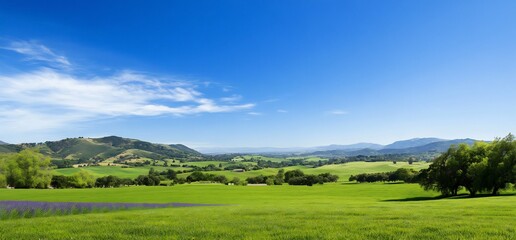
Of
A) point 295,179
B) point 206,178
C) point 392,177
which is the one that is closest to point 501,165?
point 392,177

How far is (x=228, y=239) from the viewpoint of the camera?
11.0 m

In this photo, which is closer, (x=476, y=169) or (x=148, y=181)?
(x=476, y=169)

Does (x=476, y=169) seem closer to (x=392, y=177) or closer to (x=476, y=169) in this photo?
(x=476, y=169)

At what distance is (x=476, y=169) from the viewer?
54656 mm

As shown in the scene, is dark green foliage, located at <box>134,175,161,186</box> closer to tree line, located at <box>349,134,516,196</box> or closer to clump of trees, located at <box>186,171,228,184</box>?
clump of trees, located at <box>186,171,228,184</box>

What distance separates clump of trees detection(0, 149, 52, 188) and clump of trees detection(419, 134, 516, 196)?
9228cm

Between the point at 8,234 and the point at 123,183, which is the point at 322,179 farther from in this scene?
the point at 8,234

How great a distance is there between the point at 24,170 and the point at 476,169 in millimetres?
101356

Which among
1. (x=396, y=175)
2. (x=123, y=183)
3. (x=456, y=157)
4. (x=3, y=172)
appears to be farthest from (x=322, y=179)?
(x=3, y=172)

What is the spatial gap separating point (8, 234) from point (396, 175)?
457 ft

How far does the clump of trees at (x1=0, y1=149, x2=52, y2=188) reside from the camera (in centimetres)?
8800

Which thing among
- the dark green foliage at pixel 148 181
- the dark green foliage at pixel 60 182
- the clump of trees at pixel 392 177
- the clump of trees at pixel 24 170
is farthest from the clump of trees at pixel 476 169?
the dark green foliage at pixel 60 182

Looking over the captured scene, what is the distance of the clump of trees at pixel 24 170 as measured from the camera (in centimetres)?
8800

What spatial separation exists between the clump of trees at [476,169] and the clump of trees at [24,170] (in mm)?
92283
